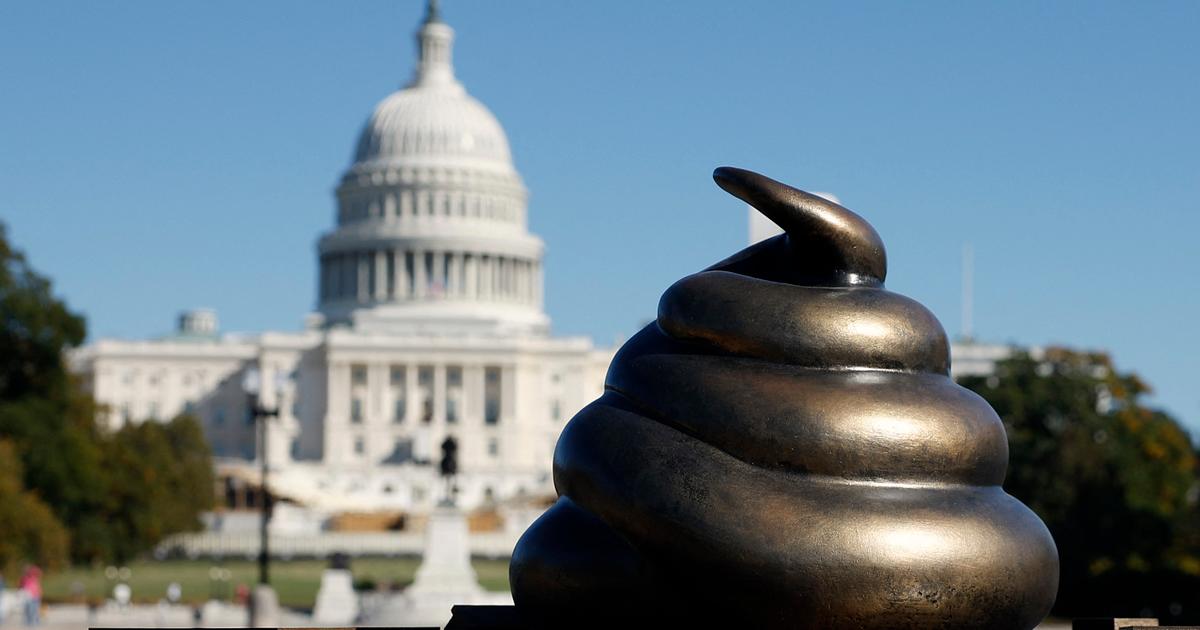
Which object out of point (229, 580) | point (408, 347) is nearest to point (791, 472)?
point (229, 580)

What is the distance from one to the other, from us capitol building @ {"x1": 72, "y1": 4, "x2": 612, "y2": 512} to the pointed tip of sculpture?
126 metres

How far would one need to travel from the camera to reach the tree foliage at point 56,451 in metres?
60.2

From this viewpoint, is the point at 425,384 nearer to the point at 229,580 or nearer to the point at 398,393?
the point at 398,393

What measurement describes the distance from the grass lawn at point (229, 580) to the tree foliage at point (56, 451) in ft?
4.63

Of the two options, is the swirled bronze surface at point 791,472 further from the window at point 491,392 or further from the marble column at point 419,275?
the marble column at point 419,275

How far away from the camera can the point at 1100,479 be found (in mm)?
57781

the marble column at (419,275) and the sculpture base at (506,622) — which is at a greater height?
the marble column at (419,275)

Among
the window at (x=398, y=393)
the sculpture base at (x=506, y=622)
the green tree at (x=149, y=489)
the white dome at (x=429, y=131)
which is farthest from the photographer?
the white dome at (x=429, y=131)

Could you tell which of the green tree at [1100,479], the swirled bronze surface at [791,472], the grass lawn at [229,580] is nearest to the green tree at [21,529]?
the grass lawn at [229,580]

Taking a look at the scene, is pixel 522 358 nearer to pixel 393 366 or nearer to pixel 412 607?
pixel 393 366

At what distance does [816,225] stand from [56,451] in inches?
2102

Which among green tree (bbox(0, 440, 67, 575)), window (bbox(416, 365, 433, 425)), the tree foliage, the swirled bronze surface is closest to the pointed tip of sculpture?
the swirled bronze surface

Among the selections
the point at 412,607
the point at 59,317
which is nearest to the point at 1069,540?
the point at 412,607

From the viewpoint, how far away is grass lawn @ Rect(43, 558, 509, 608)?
54.9m
